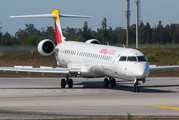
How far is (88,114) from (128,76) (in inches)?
310

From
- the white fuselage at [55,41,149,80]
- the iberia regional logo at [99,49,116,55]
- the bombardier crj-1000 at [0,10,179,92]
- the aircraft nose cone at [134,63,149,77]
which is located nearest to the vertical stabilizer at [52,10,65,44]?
the bombardier crj-1000 at [0,10,179,92]

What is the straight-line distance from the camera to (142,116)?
13039 mm

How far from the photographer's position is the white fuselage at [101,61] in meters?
20.9

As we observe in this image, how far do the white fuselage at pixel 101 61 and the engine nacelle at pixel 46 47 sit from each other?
1.11 metres

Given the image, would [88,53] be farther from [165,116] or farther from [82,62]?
[165,116]

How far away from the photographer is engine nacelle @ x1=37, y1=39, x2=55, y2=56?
30478 millimetres

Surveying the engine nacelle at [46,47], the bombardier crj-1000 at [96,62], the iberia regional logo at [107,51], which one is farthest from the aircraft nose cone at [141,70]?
the engine nacelle at [46,47]

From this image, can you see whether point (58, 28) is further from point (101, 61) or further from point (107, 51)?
point (101, 61)

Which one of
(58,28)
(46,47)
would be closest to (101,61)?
(46,47)

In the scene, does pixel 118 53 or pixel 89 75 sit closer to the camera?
pixel 118 53

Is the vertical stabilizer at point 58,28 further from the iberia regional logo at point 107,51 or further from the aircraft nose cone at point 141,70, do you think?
the aircraft nose cone at point 141,70

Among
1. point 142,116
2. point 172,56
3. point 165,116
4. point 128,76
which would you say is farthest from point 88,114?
point 172,56

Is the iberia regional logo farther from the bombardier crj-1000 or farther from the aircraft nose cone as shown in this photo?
the aircraft nose cone

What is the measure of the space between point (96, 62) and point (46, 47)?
7.71m
